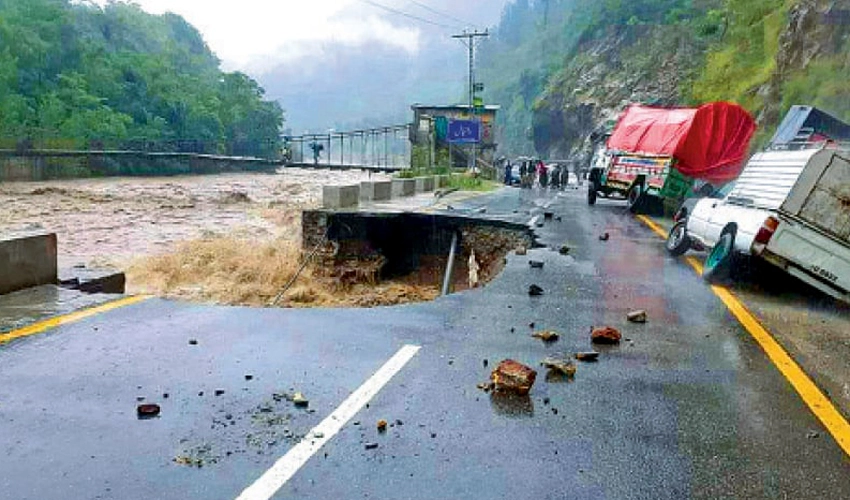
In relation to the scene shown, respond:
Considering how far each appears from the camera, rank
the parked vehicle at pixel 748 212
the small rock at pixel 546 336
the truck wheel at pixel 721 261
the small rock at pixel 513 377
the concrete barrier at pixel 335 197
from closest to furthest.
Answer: the small rock at pixel 513 377 → the small rock at pixel 546 336 → the parked vehicle at pixel 748 212 → the truck wheel at pixel 721 261 → the concrete barrier at pixel 335 197

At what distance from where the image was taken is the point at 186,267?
1938cm

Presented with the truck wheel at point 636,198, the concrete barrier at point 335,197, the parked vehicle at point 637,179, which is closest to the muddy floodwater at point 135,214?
the concrete barrier at point 335,197

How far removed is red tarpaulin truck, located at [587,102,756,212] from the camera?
19203mm

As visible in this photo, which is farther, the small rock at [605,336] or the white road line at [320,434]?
the small rock at [605,336]

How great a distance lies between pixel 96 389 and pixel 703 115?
58.7ft

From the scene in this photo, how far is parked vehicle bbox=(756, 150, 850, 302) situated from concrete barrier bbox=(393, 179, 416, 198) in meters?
15.4

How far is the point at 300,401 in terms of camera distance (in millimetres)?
4664

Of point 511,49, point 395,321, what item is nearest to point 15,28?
point 395,321

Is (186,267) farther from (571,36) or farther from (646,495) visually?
(571,36)

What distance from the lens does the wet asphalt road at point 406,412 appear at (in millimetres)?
3645

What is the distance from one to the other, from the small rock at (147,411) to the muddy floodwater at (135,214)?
13.2 metres

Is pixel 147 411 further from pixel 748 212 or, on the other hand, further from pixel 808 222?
pixel 748 212

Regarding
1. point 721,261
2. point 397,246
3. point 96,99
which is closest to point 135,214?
point 397,246

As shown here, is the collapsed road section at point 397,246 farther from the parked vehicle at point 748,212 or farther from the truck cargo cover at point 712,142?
the truck cargo cover at point 712,142
